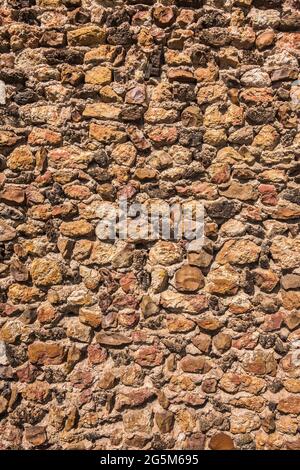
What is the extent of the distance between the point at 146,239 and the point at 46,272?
1.94 feet

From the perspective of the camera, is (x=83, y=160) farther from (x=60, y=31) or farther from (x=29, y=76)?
(x=60, y=31)

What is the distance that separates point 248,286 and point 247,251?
0.64 feet

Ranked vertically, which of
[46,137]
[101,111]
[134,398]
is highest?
[101,111]

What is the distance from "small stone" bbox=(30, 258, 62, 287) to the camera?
2.44 m

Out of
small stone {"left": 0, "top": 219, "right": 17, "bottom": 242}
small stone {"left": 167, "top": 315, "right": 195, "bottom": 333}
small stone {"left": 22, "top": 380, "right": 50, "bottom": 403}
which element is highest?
small stone {"left": 0, "top": 219, "right": 17, "bottom": 242}

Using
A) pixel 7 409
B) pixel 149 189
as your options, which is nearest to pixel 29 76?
pixel 149 189

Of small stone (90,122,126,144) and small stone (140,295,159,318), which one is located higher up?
small stone (90,122,126,144)

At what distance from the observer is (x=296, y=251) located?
2400 mm

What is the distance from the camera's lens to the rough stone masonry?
7.86 feet

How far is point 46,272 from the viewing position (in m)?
2.44

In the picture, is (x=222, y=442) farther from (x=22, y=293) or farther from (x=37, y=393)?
(x=22, y=293)

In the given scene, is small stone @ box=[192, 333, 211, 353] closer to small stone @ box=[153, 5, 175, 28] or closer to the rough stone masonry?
the rough stone masonry

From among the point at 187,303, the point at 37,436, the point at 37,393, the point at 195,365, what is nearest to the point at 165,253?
the point at 187,303

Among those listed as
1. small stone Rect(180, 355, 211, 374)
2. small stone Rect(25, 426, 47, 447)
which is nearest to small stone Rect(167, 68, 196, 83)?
small stone Rect(180, 355, 211, 374)
